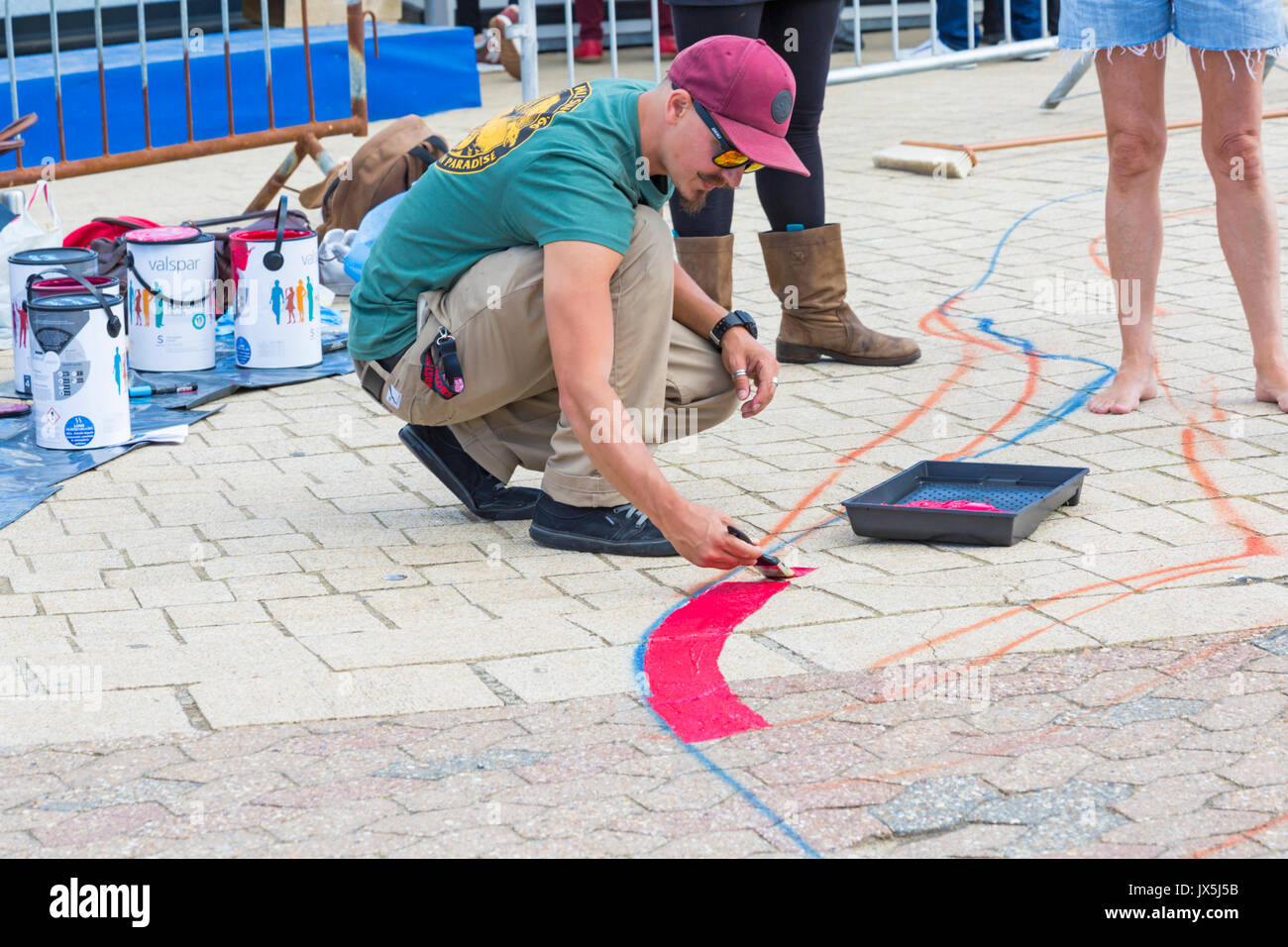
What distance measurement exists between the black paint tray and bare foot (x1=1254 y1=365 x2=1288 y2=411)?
87 cm

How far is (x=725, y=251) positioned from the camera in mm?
4820

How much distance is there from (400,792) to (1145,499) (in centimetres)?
197

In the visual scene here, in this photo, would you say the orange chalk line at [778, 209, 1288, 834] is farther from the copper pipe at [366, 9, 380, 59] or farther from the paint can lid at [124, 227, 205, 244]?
the copper pipe at [366, 9, 380, 59]

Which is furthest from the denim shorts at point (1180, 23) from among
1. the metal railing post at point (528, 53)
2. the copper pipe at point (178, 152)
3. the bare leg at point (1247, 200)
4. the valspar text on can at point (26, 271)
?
the copper pipe at point (178, 152)

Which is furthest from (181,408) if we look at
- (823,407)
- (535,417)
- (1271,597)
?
(1271,597)

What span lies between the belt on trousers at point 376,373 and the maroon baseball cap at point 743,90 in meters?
0.96

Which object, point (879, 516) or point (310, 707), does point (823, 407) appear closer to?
point (879, 516)

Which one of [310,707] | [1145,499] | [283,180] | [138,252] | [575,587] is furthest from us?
[283,180]

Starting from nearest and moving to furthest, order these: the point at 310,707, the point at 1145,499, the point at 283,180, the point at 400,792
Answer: the point at 400,792
the point at 310,707
the point at 1145,499
the point at 283,180

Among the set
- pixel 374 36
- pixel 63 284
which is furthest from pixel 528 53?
pixel 63 284

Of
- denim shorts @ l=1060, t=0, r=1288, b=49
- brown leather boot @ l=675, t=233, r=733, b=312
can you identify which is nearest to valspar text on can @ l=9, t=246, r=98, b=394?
brown leather boot @ l=675, t=233, r=733, b=312

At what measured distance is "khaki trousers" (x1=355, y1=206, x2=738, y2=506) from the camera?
338 cm

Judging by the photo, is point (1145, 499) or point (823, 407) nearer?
point (1145, 499)

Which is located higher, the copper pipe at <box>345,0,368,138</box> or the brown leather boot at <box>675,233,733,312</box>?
the copper pipe at <box>345,0,368,138</box>
